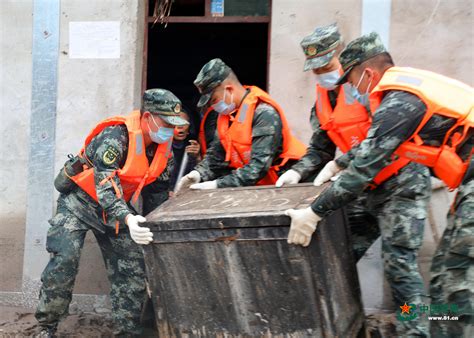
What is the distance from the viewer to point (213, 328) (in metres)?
3.18

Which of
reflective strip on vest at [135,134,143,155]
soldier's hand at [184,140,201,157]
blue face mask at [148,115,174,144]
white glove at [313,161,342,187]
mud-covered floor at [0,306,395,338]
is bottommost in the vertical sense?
mud-covered floor at [0,306,395,338]

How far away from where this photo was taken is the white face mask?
363 cm

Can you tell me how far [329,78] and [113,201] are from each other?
1.37 meters

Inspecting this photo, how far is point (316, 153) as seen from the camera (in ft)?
12.8

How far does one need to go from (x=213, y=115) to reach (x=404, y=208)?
164cm

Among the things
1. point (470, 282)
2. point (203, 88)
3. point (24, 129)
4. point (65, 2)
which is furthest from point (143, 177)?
point (470, 282)

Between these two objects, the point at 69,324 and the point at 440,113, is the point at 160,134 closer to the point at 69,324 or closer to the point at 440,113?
the point at 69,324

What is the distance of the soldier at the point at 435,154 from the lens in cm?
290

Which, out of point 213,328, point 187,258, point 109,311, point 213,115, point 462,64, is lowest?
point 109,311

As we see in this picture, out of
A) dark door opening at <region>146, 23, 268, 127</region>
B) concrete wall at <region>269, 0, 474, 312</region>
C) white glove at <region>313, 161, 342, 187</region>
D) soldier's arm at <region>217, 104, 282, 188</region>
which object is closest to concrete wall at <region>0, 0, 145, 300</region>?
soldier's arm at <region>217, 104, 282, 188</region>

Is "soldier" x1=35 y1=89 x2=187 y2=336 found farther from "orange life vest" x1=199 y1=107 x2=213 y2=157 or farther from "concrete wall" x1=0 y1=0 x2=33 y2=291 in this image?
"concrete wall" x1=0 y1=0 x2=33 y2=291

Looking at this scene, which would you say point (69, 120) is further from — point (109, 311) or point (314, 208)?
point (314, 208)

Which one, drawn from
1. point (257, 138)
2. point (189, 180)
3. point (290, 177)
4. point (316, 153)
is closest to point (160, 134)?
point (189, 180)

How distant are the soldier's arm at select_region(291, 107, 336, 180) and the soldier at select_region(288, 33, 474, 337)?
2.68 feet
